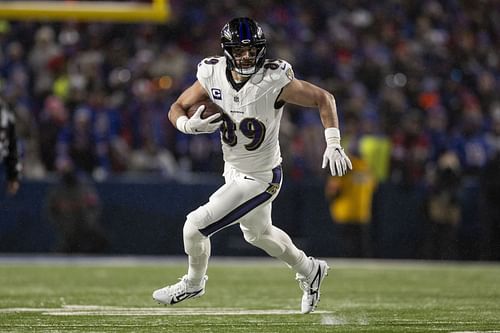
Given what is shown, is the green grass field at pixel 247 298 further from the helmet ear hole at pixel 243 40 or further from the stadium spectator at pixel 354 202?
the helmet ear hole at pixel 243 40

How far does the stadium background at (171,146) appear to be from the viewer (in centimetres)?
1298

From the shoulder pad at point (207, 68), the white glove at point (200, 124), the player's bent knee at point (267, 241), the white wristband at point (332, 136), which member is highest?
the shoulder pad at point (207, 68)

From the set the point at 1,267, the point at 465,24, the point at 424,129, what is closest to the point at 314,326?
the point at 1,267

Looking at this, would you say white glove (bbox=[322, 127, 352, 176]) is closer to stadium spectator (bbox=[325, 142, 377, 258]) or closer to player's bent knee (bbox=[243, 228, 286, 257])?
player's bent knee (bbox=[243, 228, 286, 257])

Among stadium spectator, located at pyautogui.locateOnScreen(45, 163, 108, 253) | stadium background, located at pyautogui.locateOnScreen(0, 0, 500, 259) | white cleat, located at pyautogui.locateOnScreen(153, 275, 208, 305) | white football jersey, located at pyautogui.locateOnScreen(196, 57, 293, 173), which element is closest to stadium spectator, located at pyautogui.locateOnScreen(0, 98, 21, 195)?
white cleat, located at pyautogui.locateOnScreen(153, 275, 208, 305)

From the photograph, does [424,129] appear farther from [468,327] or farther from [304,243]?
[468,327]

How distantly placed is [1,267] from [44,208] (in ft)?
6.72

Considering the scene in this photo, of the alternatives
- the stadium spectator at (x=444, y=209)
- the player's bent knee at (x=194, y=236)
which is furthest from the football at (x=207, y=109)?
the stadium spectator at (x=444, y=209)

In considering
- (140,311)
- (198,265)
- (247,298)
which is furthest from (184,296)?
(247,298)

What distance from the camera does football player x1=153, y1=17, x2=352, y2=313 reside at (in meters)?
6.25

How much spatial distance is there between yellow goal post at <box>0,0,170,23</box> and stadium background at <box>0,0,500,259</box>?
2.54 m

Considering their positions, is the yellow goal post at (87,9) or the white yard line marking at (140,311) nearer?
the white yard line marking at (140,311)

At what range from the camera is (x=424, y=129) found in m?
13.8

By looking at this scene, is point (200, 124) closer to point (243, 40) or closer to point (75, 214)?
point (243, 40)
